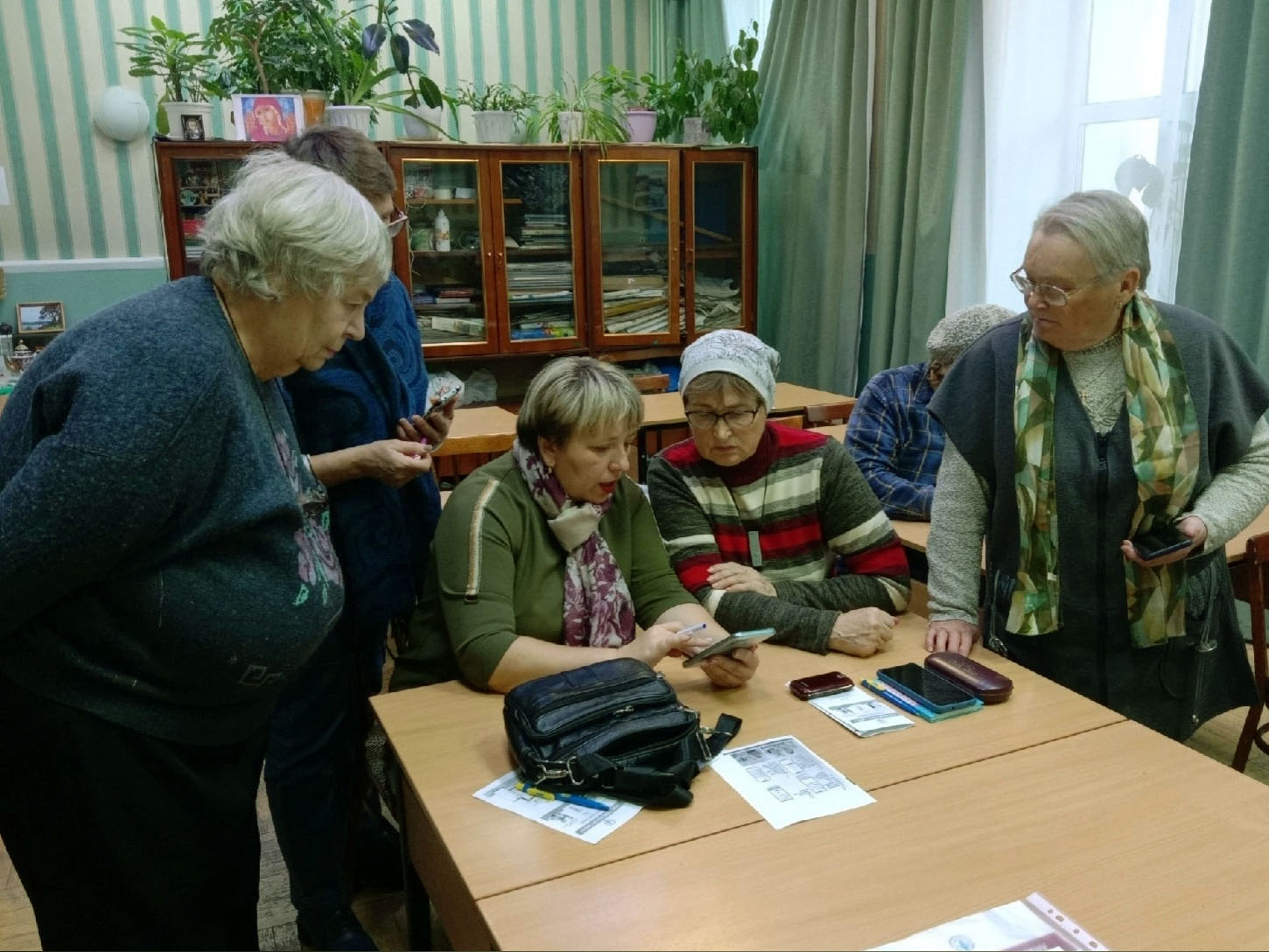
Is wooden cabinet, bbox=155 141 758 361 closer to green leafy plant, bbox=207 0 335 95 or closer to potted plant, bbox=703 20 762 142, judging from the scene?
potted plant, bbox=703 20 762 142

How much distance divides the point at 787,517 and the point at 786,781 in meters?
0.71

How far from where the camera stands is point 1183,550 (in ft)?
5.32

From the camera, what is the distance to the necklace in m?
1.19

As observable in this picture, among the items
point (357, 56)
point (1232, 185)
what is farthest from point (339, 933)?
point (357, 56)

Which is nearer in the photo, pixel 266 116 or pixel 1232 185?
pixel 1232 185

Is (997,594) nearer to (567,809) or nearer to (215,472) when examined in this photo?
(567,809)

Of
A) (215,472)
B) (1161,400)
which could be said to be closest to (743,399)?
A: (1161,400)

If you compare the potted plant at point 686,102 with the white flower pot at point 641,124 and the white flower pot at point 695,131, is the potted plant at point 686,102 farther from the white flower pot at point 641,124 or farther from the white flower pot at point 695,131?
the white flower pot at point 641,124

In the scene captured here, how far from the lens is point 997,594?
1.85 metres

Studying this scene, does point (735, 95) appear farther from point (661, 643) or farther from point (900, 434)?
point (661, 643)

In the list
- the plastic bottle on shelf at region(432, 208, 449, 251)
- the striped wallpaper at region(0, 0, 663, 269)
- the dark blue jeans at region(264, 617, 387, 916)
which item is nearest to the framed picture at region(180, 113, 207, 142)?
the striped wallpaper at region(0, 0, 663, 269)

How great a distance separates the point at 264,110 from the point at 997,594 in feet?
12.1

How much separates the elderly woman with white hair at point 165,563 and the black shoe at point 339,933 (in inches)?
23.9

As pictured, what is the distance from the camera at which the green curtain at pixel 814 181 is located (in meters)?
4.54
